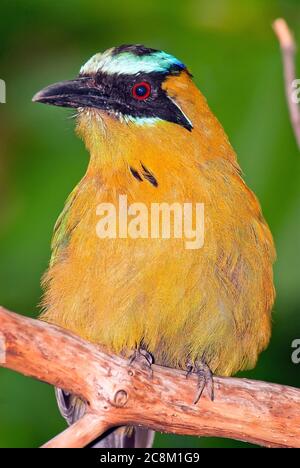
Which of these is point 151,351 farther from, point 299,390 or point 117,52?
point 117,52

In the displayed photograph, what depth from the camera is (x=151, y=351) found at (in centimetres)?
359

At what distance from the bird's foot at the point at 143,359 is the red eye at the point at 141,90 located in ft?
2.98

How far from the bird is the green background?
0.30 metres

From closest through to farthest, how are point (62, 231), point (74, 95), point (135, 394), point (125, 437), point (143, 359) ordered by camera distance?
point (135, 394), point (143, 359), point (74, 95), point (62, 231), point (125, 437)

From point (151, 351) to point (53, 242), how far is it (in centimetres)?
61

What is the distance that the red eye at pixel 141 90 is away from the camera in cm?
346

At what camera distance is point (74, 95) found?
3496 mm

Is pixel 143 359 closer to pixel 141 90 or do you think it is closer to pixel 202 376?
pixel 202 376

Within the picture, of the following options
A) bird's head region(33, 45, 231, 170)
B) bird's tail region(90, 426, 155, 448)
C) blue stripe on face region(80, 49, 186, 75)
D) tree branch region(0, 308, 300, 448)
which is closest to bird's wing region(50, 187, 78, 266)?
bird's head region(33, 45, 231, 170)

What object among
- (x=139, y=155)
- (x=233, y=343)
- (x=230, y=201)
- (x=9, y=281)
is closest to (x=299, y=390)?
(x=233, y=343)

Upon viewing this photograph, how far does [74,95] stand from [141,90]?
9.6 inches

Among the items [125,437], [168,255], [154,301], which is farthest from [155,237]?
[125,437]

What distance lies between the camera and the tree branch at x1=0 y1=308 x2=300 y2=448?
3064 millimetres

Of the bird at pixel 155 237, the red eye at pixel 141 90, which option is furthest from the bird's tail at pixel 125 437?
the red eye at pixel 141 90
